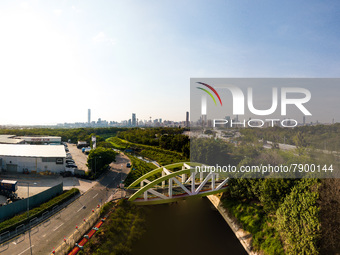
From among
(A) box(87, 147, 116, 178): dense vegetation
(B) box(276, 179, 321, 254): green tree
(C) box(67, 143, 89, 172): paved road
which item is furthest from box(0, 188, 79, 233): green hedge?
(B) box(276, 179, 321, 254): green tree

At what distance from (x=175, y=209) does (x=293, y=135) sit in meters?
24.8

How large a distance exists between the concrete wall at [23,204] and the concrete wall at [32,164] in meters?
7.54

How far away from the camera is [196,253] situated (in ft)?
45.5

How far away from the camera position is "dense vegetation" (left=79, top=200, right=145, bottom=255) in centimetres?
1212

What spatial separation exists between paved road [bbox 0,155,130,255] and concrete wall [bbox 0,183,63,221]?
271cm

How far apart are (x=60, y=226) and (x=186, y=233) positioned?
10.1 metres

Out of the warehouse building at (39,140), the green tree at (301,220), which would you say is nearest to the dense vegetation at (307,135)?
the green tree at (301,220)

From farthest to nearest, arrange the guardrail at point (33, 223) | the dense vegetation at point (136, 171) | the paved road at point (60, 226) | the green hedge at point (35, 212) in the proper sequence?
1. the dense vegetation at point (136, 171)
2. the green hedge at point (35, 212)
3. the guardrail at point (33, 223)
4. the paved road at point (60, 226)

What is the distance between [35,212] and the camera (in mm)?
15461

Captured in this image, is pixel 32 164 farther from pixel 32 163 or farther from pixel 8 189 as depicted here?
pixel 8 189

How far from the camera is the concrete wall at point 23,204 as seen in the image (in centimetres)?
1477

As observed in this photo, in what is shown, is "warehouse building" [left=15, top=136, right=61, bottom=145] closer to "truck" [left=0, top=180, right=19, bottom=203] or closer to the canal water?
"truck" [left=0, top=180, right=19, bottom=203]

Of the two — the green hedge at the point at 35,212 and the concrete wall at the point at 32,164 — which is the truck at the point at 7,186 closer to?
the green hedge at the point at 35,212

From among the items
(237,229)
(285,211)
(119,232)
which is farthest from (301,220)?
(119,232)
